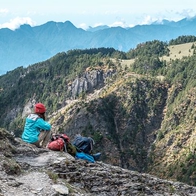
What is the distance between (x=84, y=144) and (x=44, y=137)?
1965 millimetres

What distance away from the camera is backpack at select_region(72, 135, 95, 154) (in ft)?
51.9

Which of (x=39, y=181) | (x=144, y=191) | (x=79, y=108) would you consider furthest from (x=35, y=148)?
(x=79, y=108)

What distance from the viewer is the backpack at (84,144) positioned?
623 inches

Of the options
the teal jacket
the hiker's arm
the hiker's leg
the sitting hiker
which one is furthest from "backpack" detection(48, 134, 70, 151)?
the hiker's arm

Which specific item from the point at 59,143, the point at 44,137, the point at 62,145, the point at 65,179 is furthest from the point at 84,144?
the point at 65,179

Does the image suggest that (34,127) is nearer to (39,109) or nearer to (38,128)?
(38,128)

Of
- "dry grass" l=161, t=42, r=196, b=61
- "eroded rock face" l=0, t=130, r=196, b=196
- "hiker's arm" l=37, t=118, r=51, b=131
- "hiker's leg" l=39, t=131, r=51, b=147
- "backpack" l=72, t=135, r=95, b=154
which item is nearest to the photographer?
"eroded rock face" l=0, t=130, r=196, b=196

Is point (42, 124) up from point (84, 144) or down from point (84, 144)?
up

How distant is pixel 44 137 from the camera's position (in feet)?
52.2

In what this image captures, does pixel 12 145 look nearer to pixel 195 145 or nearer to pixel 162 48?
pixel 195 145

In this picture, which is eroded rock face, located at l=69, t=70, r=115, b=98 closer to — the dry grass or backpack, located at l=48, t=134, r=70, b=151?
A: the dry grass

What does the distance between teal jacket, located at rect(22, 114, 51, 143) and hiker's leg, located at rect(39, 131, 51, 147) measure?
7.3 inches

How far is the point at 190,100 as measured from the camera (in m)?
120

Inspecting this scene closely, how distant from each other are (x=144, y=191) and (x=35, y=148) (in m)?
5.35
